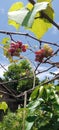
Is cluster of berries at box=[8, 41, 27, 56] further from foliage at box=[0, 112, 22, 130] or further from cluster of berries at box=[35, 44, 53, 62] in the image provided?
foliage at box=[0, 112, 22, 130]

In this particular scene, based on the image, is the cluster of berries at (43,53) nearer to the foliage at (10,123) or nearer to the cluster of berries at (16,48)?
the cluster of berries at (16,48)

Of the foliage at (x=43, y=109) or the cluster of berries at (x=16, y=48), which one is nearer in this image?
the cluster of berries at (x=16, y=48)

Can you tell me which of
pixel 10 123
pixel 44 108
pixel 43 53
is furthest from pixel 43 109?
pixel 10 123

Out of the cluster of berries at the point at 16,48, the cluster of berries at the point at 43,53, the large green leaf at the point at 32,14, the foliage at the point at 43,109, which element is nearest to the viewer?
the large green leaf at the point at 32,14

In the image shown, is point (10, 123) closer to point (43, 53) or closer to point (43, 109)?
point (43, 109)

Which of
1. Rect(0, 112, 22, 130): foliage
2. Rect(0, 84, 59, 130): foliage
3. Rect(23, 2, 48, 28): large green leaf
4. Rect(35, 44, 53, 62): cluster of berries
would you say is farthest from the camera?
Rect(0, 112, 22, 130): foliage

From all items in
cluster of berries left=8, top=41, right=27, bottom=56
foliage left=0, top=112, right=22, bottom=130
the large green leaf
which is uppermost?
the large green leaf

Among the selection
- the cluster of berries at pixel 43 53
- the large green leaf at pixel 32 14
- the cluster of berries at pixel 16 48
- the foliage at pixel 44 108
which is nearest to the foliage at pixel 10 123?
the foliage at pixel 44 108

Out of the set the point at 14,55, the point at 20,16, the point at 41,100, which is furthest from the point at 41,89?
the point at 20,16

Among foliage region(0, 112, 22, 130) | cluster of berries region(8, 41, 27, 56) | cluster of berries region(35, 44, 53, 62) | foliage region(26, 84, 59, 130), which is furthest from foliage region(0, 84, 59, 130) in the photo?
foliage region(0, 112, 22, 130)

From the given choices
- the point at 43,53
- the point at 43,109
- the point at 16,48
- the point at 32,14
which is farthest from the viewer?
the point at 43,109

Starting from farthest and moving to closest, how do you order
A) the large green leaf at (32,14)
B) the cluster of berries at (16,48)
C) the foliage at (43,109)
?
the foliage at (43,109), the cluster of berries at (16,48), the large green leaf at (32,14)

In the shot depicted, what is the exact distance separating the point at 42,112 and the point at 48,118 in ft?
0.30

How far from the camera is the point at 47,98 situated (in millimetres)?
1843
